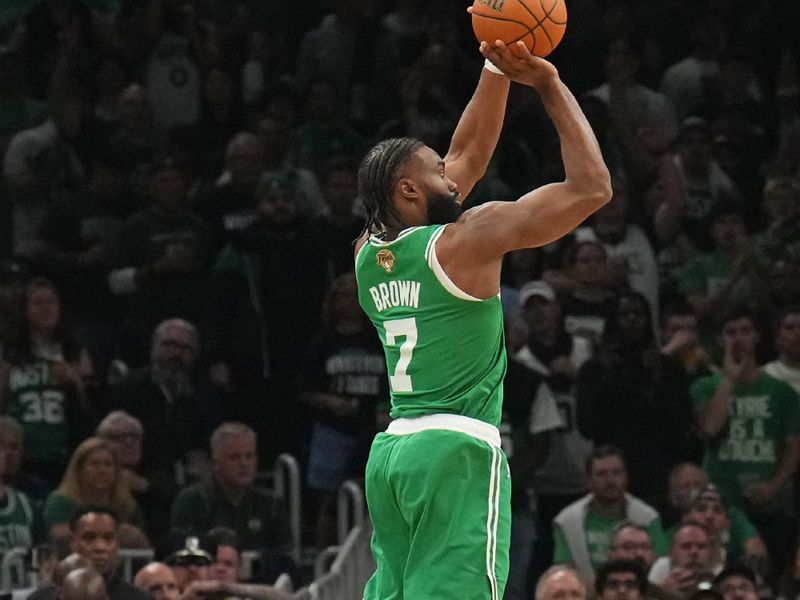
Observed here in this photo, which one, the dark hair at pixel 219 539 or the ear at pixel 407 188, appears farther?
the dark hair at pixel 219 539

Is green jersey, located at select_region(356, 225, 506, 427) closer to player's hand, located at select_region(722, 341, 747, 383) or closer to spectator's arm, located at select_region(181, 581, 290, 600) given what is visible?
spectator's arm, located at select_region(181, 581, 290, 600)

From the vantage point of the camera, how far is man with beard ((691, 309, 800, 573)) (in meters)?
12.4

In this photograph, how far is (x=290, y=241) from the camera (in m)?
13.6

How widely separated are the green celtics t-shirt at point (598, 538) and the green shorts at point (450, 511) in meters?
4.73

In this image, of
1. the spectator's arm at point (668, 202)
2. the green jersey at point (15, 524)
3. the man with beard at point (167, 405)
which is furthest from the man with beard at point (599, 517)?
the green jersey at point (15, 524)

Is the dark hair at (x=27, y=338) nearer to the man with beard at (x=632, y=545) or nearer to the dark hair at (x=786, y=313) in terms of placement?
the man with beard at (x=632, y=545)

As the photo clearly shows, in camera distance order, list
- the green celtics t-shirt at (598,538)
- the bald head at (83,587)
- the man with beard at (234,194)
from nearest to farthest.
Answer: the bald head at (83,587) < the green celtics t-shirt at (598,538) < the man with beard at (234,194)

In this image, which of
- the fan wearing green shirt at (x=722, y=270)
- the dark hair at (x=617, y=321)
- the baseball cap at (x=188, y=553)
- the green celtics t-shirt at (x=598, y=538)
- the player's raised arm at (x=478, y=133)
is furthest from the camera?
the fan wearing green shirt at (x=722, y=270)

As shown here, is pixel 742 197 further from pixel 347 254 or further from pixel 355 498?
pixel 355 498

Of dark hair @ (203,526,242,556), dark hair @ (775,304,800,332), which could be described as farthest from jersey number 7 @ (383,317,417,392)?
dark hair @ (775,304,800,332)

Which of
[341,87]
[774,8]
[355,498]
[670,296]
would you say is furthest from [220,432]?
[774,8]

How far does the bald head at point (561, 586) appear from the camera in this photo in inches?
390

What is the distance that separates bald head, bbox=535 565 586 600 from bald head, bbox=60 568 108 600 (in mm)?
2082

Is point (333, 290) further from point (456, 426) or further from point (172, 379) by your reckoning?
point (456, 426)
